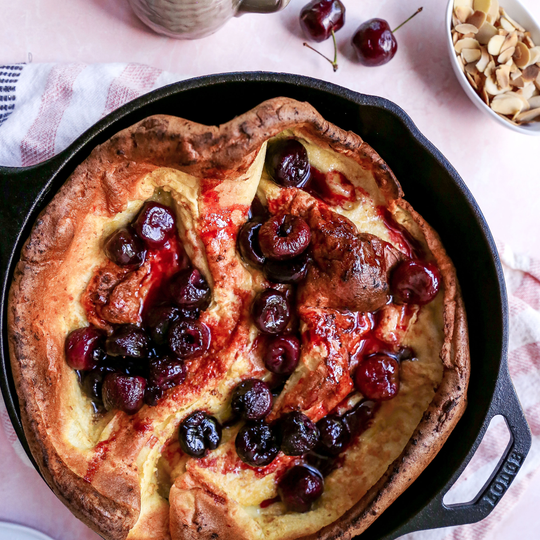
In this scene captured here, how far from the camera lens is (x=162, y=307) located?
2617 millimetres

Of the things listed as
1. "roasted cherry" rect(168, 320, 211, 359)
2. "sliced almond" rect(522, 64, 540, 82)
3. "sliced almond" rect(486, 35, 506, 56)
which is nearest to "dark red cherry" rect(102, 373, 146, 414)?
"roasted cherry" rect(168, 320, 211, 359)

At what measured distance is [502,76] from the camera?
10.4 feet

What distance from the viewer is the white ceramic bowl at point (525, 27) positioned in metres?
3.15

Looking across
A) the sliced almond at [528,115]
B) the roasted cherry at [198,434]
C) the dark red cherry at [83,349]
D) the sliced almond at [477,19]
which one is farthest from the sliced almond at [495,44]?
the dark red cherry at [83,349]

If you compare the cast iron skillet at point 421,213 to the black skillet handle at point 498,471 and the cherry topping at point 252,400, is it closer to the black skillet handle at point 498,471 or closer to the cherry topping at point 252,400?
the black skillet handle at point 498,471

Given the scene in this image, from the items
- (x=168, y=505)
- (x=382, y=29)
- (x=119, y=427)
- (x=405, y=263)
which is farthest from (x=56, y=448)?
(x=382, y=29)

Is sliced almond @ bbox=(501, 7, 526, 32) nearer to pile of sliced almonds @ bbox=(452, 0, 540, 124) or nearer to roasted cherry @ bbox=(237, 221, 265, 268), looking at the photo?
pile of sliced almonds @ bbox=(452, 0, 540, 124)

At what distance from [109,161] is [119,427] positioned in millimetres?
1205

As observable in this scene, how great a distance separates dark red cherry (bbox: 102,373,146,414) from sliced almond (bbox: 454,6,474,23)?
2.61 meters

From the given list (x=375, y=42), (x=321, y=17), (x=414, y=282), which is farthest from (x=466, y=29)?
(x=414, y=282)

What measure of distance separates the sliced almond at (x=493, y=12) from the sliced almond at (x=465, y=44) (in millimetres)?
172

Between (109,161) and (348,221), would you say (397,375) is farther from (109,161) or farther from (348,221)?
(109,161)

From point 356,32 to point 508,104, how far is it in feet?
3.11

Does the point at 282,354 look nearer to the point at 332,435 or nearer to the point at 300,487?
the point at 332,435
